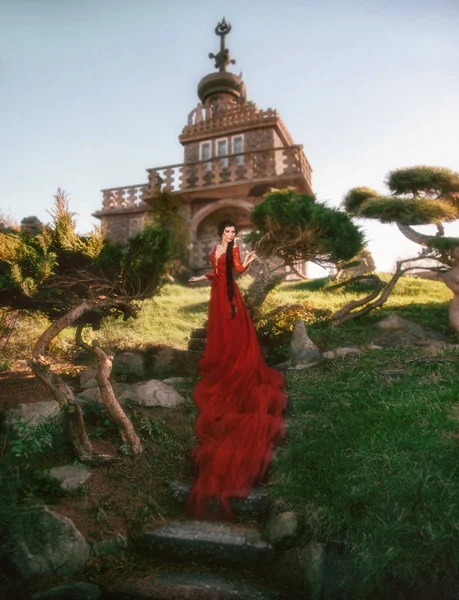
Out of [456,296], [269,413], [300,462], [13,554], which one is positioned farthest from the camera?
[456,296]

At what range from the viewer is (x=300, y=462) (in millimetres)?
4480

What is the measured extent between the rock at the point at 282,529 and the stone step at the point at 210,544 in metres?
0.08

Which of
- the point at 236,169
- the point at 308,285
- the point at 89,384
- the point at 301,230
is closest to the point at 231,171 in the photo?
the point at 236,169

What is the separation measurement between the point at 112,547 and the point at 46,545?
20.7 inches

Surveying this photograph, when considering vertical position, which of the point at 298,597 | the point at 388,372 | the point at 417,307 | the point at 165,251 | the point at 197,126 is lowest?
the point at 298,597

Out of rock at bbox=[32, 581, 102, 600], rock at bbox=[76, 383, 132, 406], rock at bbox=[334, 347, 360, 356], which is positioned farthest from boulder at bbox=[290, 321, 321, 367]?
rock at bbox=[32, 581, 102, 600]

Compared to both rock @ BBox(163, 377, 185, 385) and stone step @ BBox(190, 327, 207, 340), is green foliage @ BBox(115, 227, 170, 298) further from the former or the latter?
stone step @ BBox(190, 327, 207, 340)

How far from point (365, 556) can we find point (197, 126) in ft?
72.2

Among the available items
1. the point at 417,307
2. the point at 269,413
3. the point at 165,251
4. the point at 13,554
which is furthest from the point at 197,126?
the point at 13,554

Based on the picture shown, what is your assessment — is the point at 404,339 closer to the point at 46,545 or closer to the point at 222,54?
the point at 46,545

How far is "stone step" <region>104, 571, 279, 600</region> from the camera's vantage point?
330 centimetres

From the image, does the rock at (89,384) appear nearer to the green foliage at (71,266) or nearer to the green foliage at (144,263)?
the green foliage at (71,266)

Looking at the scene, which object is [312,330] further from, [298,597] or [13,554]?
[13,554]

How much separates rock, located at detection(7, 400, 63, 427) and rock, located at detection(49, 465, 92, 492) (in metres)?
0.77
